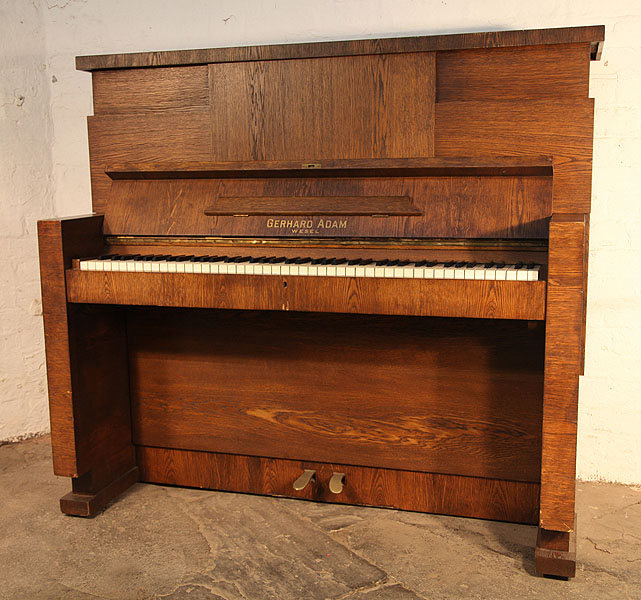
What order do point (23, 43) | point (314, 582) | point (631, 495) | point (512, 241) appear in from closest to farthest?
point (314, 582) → point (512, 241) → point (631, 495) → point (23, 43)

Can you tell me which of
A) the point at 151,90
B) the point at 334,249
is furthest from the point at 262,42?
the point at 334,249

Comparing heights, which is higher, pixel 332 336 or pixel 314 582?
pixel 332 336

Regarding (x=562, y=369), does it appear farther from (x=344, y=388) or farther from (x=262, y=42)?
(x=262, y=42)

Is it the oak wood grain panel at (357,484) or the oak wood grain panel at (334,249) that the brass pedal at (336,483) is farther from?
the oak wood grain panel at (334,249)

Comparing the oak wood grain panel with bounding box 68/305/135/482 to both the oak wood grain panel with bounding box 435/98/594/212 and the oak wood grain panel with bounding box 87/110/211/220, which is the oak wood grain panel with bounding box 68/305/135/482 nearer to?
the oak wood grain panel with bounding box 87/110/211/220

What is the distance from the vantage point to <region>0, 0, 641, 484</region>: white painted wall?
103 inches

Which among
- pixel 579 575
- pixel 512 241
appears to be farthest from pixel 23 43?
pixel 579 575

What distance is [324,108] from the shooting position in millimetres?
2414

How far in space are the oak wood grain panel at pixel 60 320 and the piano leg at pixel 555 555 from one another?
1.51m

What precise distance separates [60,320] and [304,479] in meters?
0.98

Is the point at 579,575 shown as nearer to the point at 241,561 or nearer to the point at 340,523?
the point at 340,523

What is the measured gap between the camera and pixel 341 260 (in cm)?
220

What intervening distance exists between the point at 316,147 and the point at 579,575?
1572 millimetres

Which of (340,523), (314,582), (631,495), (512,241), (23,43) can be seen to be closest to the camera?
(314,582)
